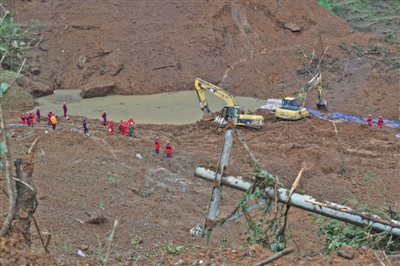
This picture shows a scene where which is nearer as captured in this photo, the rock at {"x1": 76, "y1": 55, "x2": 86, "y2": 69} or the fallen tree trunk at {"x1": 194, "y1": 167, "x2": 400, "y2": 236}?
the fallen tree trunk at {"x1": 194, "y1": 167, "x2": 400, "y2": 236}

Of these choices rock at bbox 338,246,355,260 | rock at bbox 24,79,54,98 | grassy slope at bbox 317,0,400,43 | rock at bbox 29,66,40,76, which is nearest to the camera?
rock at bbox 338,246,355,260

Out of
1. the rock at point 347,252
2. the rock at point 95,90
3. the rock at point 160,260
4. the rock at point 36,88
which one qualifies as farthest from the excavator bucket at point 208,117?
the rock at point 347,252

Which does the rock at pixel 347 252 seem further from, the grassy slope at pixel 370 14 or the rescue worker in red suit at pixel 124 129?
the grassy slope at pixel 370 14

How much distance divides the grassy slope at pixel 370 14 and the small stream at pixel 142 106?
905 inches

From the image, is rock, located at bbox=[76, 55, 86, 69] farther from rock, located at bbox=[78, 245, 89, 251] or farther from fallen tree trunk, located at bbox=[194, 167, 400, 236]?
fallen tree trunk, located at bbox=[194, 167, 400, 236]

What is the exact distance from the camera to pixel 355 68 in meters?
30.0

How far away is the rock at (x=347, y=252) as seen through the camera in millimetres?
5398

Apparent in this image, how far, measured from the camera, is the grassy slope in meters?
45.9

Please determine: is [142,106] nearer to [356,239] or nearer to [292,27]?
[292,27]

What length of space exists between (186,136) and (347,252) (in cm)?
1581

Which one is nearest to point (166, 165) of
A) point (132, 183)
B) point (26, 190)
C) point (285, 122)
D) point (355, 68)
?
point (132, 183)

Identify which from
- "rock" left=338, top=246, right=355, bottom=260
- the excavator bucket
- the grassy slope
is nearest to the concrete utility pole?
"rock" left=338, top=246, right=355, bottom=260

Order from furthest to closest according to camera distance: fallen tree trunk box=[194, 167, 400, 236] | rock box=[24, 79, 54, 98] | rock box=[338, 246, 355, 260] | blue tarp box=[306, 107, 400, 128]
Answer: rock box=[24, 79, 54, 98] → blue tarp box=[306, 107, 400, 128] → fallen tree trunk box=[194, 167, 400, 236] → rock box=[338, 246, 355, 260]

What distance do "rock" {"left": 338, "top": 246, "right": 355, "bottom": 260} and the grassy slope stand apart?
141 ft
